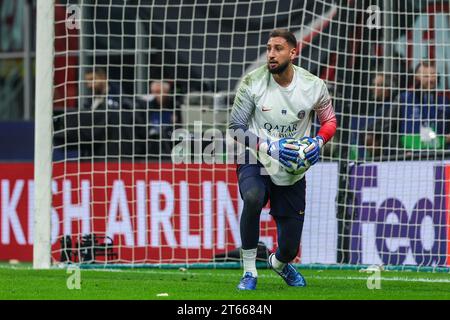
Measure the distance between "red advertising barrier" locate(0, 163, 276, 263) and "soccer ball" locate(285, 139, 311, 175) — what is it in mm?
3840

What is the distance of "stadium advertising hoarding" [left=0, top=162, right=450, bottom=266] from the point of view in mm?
12891

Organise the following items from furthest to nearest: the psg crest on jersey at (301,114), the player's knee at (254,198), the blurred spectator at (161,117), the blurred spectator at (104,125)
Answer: the blurred spectator at (161,117) < the blurred spectator at (104,125) < the psg crest on jersey at (301,114) < the player's knee at (254,198)

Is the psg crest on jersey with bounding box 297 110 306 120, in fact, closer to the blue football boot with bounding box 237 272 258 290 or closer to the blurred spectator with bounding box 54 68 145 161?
the blue football boot with bounding box 237 272 258 290

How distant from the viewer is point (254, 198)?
31.0 feet

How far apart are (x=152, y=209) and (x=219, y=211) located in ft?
2.49

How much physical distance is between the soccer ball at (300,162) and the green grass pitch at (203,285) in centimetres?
95

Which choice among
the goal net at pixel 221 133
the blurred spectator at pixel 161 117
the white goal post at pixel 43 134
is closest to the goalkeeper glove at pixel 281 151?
the white goal post at pixel 43 134

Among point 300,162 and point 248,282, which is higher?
point 300,162

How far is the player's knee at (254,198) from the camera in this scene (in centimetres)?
946

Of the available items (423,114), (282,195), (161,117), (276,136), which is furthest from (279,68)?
(161,117)

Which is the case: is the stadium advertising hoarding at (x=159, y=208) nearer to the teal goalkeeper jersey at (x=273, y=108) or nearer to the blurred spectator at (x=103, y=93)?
the blurred spectator at (x=103, y=93)

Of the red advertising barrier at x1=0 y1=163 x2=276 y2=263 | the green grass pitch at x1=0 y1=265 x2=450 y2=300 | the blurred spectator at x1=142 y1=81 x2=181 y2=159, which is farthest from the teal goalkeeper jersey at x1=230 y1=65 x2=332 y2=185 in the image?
the blurred spectator at x1=142 y1=81 x2=181 y2=159

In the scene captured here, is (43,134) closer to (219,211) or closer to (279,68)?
(219,211)

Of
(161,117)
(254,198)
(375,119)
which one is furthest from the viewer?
(161,117)
